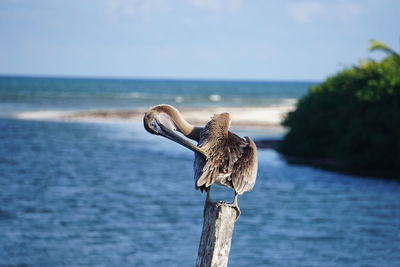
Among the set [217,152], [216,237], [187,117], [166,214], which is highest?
[187,117]

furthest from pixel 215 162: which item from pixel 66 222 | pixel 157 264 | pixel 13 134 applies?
pixel 13 134

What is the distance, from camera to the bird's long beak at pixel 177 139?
5902mm

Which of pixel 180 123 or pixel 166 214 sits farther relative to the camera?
pixel 166 214

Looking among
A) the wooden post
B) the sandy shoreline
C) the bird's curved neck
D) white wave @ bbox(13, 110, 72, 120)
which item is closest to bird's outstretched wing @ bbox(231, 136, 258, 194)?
the bird's curved neck

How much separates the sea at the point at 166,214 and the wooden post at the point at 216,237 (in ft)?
27.5

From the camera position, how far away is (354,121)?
2662 cm

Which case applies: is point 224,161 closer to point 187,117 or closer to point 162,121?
point 162,121

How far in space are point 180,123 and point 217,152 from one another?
1.91ft

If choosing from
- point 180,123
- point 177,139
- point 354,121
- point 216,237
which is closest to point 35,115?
point 354,121

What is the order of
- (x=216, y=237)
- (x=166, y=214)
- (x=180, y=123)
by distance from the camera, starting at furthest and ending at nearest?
(x=166, y=214)
(x=180, y=123)
(x=216, y=237)

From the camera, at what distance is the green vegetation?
2534 cm

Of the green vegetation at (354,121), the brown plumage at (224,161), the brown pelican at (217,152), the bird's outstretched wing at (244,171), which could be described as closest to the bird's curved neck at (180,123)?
the brown pelican at (217,152)

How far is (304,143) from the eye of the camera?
30250 mm

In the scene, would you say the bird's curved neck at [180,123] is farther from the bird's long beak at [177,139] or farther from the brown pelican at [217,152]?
the bird's long beak at [177,139]
